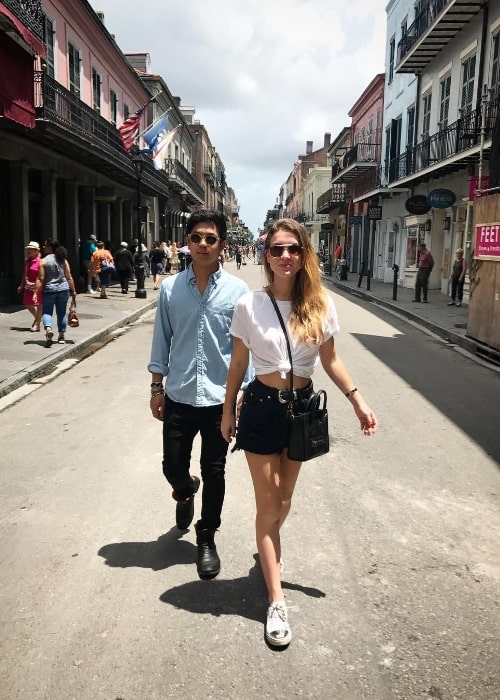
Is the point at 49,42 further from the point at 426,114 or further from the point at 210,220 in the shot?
the point at 210,220

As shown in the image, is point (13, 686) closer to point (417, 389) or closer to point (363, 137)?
point (417, 389)

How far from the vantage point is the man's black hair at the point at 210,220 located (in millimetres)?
3090

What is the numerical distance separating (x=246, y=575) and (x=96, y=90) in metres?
21.3

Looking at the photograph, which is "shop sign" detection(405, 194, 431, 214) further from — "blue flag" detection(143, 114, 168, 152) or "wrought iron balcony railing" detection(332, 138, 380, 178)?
"wrought iron balcony railing" detection(332, 138, 380, 178)

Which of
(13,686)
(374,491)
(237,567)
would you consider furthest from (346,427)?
(13,686)

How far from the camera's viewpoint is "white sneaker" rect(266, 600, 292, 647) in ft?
8.46

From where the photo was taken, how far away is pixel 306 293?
279cm

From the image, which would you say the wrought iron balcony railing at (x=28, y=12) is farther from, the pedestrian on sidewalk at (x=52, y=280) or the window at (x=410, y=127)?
the window at (x=410, y=127)

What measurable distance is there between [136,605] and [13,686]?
2.20 ft

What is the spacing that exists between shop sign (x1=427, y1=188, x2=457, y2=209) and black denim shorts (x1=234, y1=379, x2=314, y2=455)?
1740 cm

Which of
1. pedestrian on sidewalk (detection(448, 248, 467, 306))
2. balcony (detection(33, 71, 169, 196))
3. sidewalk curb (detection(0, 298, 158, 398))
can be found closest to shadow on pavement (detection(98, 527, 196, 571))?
sidewalk curb (detection(0, 298, 158, 398))

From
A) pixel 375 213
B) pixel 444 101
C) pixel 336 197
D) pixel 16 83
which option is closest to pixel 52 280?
pixel 16 83

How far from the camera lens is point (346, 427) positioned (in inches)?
234

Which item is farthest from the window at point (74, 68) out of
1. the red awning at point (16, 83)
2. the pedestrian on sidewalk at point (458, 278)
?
the pedestrian on sidewalk at point (458, 278)
